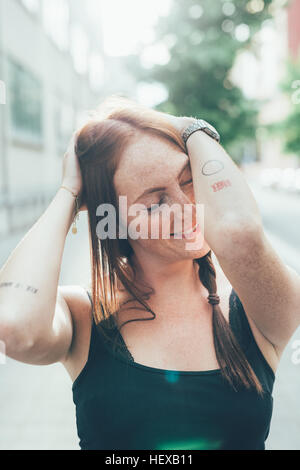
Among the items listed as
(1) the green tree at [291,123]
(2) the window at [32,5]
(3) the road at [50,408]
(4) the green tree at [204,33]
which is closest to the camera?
(3) the road at [50,408]

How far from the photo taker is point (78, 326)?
1.03 metres

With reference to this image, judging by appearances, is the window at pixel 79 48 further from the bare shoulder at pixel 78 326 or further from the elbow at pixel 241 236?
the elbow at pixel 241 236

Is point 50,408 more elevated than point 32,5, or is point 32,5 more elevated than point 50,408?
point 32,5

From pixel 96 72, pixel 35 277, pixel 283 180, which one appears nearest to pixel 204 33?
pixel 35 277

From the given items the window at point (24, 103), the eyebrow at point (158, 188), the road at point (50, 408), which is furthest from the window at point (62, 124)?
the eyebrow at point (158, 188)

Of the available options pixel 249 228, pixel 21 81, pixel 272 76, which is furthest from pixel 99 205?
pixel 272 76

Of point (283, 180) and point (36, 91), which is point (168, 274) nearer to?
point (36, 91)

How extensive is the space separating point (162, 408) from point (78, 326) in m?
0.25

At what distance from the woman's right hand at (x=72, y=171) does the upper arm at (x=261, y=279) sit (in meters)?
0.34

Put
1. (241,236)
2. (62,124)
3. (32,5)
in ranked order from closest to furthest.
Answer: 1. (241,236)
2. (32,5)
3. (62,124)

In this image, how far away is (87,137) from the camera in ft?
3.13

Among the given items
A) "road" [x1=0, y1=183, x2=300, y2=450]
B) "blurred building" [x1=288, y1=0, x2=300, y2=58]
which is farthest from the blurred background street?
"blurred building" [x1=288, y1=0, x2=300, y2=58]

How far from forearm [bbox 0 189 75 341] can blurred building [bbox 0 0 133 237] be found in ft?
25.1

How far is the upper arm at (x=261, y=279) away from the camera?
32.4 inches
